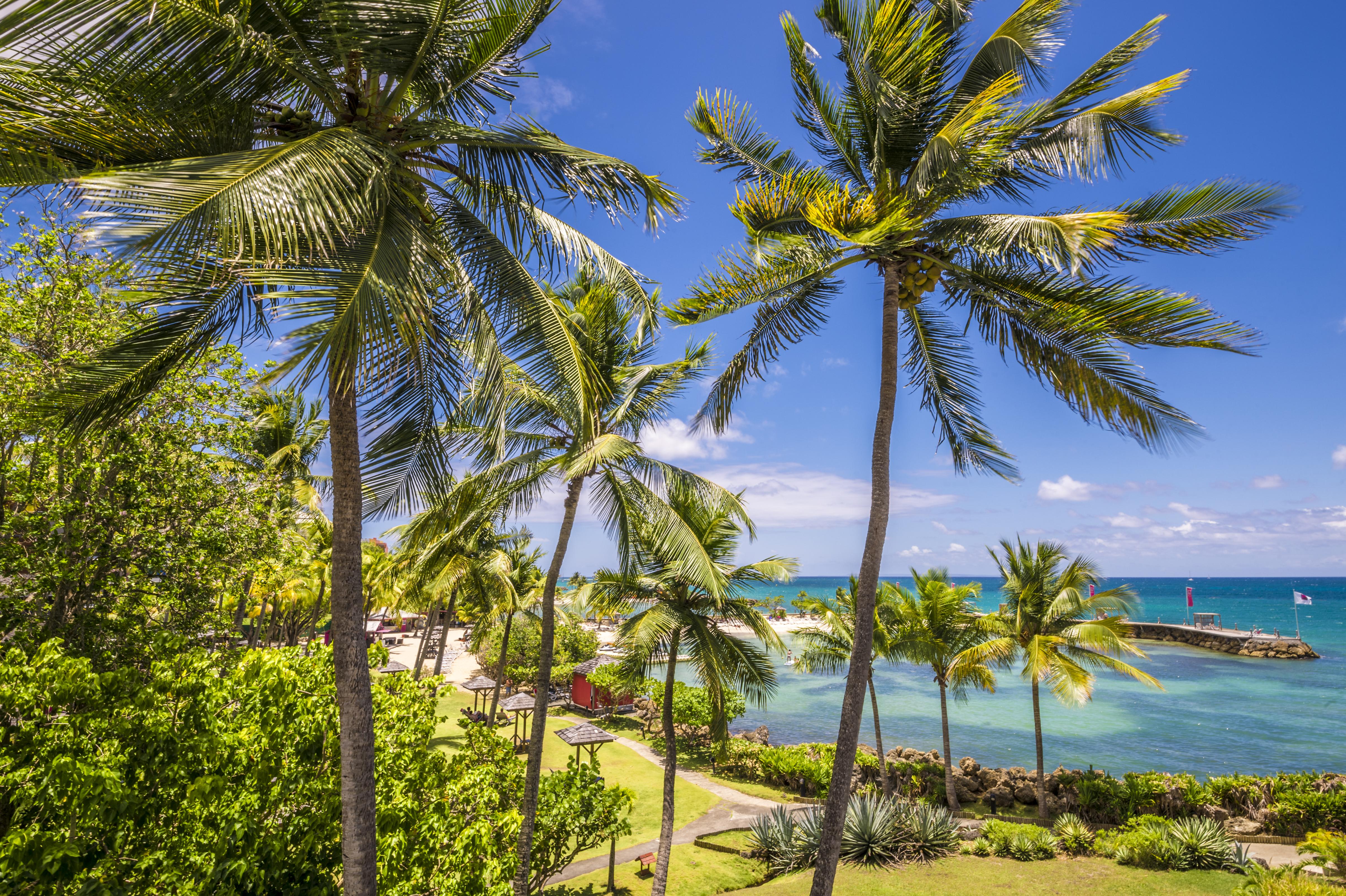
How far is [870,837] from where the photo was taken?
11.7 m

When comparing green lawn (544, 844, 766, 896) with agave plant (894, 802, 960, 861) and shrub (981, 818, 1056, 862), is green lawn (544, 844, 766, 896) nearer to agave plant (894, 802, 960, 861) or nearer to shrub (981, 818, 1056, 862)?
agave plant (894, 802, 960, 861)

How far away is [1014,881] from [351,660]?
11768 mm

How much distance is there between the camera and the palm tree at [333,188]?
337 cm

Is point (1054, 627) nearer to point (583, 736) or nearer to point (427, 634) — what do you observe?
point (583, 736)

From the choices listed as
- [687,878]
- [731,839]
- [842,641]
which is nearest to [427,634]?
[731,839]

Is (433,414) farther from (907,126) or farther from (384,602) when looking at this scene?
(384,602)

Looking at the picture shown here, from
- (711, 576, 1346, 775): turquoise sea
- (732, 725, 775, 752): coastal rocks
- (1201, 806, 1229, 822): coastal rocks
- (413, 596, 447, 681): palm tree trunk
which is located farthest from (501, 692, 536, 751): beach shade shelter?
(1201, 806, 1229, 822): coastal rocks

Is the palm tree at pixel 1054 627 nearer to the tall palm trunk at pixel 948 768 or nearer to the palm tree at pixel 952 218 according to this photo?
the tall palm trunk at pixel 948 768

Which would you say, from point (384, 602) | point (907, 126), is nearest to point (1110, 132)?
point (907, 126)

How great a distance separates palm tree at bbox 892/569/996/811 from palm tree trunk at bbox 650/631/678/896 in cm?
864

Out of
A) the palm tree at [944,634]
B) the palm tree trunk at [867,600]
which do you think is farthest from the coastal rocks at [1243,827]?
the palm tree trunk at [867,600]

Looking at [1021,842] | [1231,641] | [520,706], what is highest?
[520,706]

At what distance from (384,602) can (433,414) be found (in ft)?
78.8

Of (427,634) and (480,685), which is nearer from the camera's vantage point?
(480,685)
